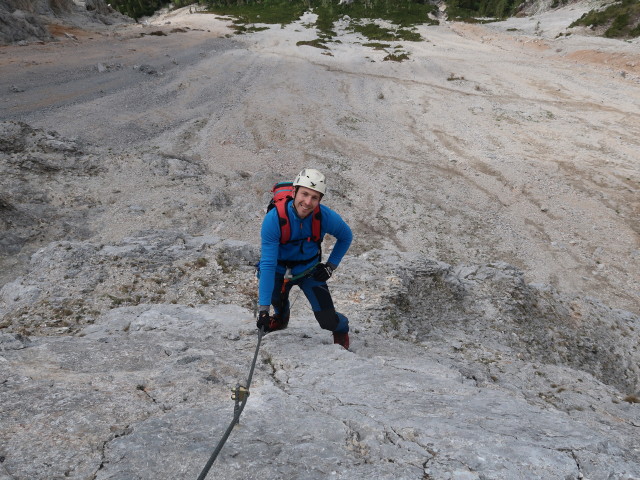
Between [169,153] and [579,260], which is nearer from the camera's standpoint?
[579,260]

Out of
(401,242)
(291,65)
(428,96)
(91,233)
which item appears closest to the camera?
(91,233)

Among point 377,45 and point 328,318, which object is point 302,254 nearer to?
point 328,318

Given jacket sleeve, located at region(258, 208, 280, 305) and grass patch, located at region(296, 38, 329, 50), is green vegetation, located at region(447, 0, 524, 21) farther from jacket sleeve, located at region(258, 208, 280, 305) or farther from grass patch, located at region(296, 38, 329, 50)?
jacket sleeve, located at region(258, 208, 280, 305)

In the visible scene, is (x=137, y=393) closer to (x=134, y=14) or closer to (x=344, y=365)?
(x=344, y=365)

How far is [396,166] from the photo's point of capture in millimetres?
18359

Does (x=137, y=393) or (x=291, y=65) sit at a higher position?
(x=137, y=393)

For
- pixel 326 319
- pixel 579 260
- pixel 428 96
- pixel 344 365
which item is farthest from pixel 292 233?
pixel 428 96

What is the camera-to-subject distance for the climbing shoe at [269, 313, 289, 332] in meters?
6.23

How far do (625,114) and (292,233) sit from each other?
94.2 ft

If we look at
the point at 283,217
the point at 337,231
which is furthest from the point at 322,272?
the point at 283,217

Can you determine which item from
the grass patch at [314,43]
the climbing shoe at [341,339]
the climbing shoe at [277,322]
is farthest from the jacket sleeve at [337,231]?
the grass patch at [314,43]

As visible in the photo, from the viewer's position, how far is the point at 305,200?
4.76m

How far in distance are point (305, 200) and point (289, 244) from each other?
78 centimetres

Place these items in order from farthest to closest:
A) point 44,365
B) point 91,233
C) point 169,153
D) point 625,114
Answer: point 625,114
point 169,153
point 91,233
point 44,365
